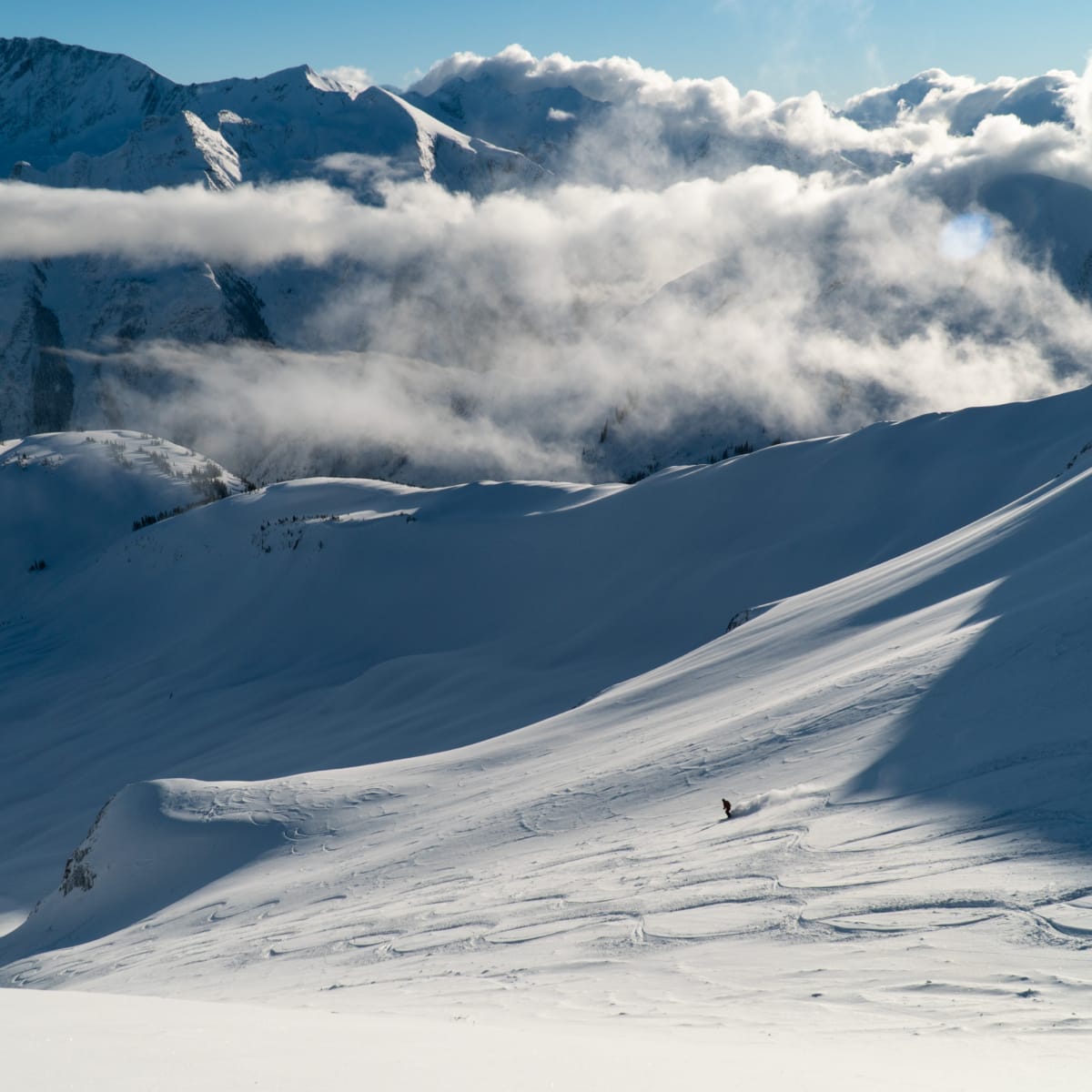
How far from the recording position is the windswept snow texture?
20.0 feet

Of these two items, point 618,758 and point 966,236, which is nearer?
point 618,758

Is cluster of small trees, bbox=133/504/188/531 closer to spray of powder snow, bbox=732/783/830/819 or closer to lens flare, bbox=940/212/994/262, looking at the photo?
spray of powder snow, bbox=732/783/830/819

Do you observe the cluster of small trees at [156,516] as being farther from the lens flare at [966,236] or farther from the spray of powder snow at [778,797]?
the lens flare at [966,236]

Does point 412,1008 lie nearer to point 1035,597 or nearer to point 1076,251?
point 1035,597

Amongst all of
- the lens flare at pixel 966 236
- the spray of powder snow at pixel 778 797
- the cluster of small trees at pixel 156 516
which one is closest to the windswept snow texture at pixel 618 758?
the spray of powder snow at pixel 778 797

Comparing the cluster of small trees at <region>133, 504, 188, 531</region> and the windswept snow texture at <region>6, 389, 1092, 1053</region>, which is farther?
the cluster of small trees at <region>133, 504, 188, 531</region>

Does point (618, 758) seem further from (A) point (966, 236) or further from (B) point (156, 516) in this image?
(A) point (966, 236)

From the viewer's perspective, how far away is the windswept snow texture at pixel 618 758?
6.10 m

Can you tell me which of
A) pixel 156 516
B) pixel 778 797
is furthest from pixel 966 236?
pixel 778 797

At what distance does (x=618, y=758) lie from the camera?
11.7 meters

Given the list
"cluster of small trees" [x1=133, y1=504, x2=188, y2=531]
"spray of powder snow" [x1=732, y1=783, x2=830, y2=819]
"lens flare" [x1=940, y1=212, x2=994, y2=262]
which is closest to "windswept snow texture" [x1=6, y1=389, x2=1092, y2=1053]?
"spray of powder snow" [x1=732, y1=783, x2=830, y2=819]

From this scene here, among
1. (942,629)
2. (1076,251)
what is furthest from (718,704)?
(1076,251)

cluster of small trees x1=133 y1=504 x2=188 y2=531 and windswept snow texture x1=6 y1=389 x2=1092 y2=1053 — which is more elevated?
cluster of small trees x1=133 y1=504 x2=188 y2=531

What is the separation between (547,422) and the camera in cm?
14988
